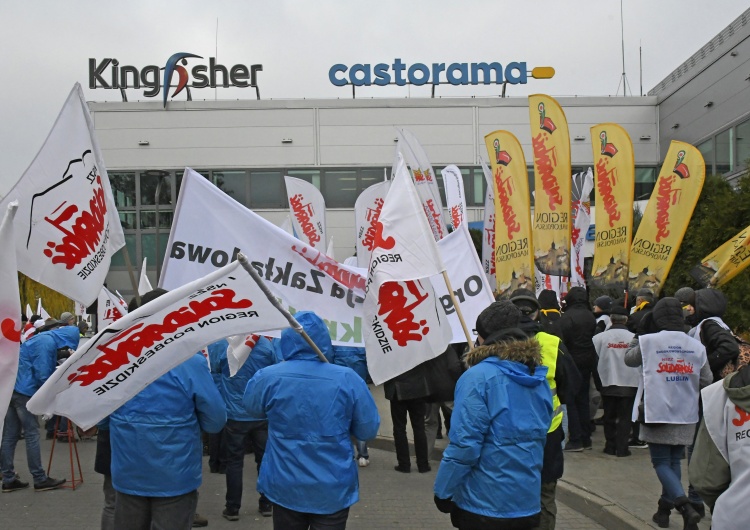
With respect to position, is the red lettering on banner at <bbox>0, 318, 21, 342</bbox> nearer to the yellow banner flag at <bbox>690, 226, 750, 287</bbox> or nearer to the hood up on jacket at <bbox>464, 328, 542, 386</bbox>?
the hood up on jacket at <bbox>464, 328, 542, 386</bbox>

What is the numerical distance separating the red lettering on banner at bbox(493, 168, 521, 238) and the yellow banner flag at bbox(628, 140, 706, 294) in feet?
6.94

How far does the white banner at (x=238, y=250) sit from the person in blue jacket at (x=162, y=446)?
1320mm

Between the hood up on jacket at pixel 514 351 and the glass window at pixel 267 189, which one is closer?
the hood up on jacket at pixel 514 351

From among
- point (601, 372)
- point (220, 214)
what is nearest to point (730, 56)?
point (601, 372)

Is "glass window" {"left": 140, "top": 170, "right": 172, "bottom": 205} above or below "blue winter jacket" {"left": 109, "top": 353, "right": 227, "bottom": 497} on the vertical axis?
above

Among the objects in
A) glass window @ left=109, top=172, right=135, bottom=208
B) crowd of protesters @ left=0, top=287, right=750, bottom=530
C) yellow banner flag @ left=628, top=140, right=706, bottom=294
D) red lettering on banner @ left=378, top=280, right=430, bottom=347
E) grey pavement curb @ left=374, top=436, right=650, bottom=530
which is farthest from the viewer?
glass window @ left=109, top=172, right=135, bottom=208

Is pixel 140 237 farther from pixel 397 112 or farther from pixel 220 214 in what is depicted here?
pixel 220 214

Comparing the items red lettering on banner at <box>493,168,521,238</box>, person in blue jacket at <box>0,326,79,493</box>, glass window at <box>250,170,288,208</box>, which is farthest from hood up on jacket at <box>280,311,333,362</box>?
glass window at <box>250,170,288,208</box>

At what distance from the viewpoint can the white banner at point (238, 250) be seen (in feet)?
18.9

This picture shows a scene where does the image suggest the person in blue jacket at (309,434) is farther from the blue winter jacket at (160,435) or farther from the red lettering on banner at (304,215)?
the red lettering on banner at (304,215)

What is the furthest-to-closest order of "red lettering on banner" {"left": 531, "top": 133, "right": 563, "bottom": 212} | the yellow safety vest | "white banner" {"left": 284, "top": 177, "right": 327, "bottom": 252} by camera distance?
1. "white banner" {"left": 284, "top": 177, "right": 327, "bottom": 252}
2. "red lettering on banner" {"left": 531, "top": 133, "right": 563, "bottom": 212}
3. the yellow safety vest

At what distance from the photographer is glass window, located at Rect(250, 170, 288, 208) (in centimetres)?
4075

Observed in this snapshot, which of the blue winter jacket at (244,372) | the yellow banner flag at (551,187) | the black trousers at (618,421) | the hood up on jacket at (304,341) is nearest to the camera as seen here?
the hood up on jacket at (304,341)

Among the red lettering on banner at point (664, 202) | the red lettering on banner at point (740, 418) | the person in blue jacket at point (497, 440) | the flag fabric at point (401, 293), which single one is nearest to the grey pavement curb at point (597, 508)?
the flag fabric at point (401, 293)
